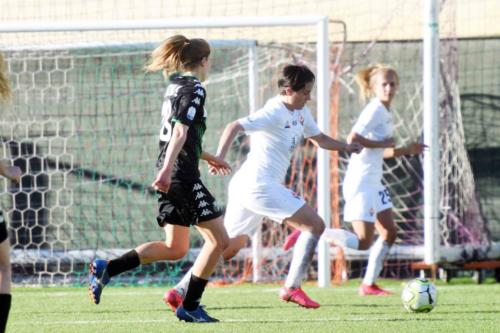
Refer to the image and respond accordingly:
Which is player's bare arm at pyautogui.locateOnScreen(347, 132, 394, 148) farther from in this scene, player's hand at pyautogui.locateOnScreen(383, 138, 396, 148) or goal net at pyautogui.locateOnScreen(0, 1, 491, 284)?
goal net at pyautogui.locateOnScreen(0, 1, 491, 284)

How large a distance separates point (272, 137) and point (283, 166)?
239 millimetres

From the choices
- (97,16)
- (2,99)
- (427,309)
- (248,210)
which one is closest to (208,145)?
(97,16)

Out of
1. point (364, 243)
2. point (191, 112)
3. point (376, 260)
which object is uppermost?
point (191, 112)

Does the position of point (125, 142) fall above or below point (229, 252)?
above

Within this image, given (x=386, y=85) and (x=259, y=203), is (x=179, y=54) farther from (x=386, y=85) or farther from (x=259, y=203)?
(x=386, y=85)

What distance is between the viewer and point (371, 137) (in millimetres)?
9477

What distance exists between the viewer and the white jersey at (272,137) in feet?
26.6

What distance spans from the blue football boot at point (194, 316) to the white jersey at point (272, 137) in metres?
1.40

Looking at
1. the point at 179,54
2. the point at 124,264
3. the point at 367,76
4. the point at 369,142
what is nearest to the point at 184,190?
the point at 124,264

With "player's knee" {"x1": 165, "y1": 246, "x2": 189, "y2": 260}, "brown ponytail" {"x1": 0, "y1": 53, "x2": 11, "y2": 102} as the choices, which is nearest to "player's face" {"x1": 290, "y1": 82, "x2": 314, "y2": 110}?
"player's knee" {"x1": 165, "y1": 246, "x2": 189, "y2": 260}

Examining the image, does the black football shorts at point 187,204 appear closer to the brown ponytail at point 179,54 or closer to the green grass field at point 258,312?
the green grass field at point 258,312

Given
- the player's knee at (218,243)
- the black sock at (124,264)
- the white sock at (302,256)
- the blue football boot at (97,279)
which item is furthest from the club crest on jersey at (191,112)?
the white sock at (302,256)

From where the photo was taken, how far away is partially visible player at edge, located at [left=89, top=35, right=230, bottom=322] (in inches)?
270

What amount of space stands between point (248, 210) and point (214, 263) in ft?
4.66
